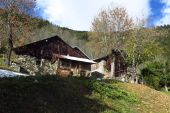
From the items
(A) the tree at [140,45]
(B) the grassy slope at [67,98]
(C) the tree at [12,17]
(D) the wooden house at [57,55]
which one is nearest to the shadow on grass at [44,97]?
(B) the grassy slope at [67,98]

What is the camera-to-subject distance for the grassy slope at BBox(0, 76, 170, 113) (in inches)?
658

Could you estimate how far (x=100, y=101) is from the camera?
21.6m

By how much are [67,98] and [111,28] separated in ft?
172

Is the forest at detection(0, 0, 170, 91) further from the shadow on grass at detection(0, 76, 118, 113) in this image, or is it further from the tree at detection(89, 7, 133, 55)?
the shadow on grass at detection(0, 76, 118, 113)

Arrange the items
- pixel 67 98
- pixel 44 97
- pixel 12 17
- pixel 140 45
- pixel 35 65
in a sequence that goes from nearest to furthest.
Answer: pixel 44 97 < pixel 67 98 < pixel 12 17 < pixel 140 45 < pixel 35 65

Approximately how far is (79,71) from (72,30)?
2308 inches

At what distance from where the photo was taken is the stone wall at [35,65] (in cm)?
6594

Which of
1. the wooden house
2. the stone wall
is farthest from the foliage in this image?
the stone wall

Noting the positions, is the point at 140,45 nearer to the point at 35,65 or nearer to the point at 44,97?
the point at 35,65

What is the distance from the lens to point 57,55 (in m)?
70.6

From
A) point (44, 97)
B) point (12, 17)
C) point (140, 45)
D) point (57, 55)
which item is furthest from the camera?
point (57, 55)

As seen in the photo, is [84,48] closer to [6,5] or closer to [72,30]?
[72,30]

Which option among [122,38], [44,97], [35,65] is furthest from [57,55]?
[44,97]

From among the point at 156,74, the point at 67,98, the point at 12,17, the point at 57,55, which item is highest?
the point at 12,17
